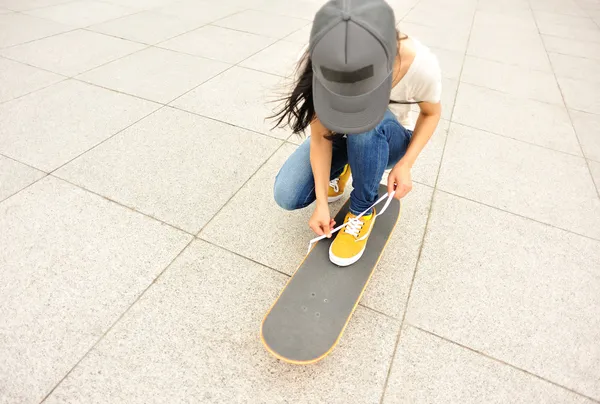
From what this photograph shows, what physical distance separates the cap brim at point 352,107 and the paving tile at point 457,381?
922mm

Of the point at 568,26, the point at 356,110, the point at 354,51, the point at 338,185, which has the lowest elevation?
the point at 338,185

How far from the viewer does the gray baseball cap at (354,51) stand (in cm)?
93

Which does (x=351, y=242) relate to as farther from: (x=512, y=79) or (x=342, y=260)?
(x=512, y=79)

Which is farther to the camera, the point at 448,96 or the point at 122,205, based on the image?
the point at 448,96

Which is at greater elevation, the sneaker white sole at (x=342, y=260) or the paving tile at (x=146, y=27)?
the paving tile at (x=146, y=27)

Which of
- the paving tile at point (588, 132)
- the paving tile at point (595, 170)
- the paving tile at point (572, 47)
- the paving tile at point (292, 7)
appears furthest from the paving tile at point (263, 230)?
the paving tile at point (572, 47)

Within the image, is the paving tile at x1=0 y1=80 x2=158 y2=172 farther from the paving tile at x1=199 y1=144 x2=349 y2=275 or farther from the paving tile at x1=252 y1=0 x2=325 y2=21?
the paving tile at x1=252 y1=0 x2=325 y2=21

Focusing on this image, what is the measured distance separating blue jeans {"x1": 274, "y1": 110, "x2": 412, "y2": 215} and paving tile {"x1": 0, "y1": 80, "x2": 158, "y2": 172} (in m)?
1.52

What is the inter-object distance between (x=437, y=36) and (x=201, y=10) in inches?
133

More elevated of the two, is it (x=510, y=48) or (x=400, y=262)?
(x=510, y=48)

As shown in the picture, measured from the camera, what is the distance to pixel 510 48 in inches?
181

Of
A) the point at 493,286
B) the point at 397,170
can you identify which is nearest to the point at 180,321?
the point at 397,170

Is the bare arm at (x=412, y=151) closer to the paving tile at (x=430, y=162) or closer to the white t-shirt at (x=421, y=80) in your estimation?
the white t-shirt at (x=421, y=80)

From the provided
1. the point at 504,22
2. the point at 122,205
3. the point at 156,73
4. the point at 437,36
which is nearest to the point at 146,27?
the point at 156,73
